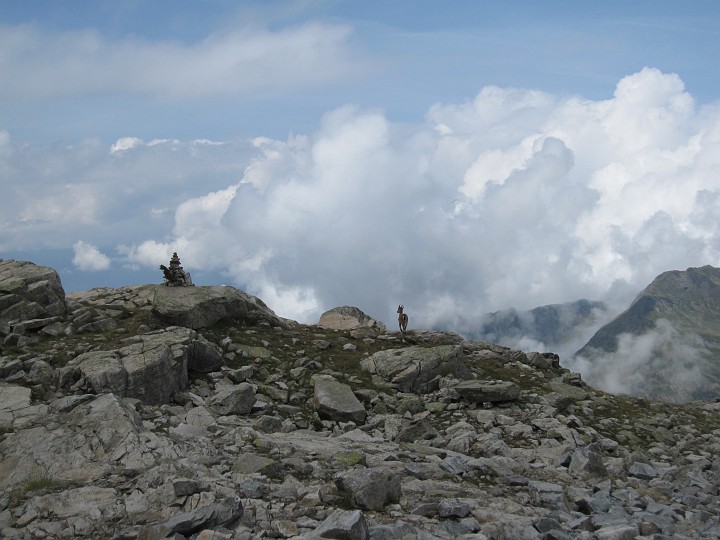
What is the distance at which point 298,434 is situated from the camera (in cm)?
2000

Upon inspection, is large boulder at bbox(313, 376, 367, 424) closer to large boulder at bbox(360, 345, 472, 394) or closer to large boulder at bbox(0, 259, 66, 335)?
large boulder at bbox(360, 345, 472, 394)

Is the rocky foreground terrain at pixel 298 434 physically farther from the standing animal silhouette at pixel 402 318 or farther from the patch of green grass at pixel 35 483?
the standing animal silhouette at pixel 402 318

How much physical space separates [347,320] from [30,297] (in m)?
19.2

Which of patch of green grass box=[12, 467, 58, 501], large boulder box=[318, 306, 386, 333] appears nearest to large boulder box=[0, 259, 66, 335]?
patch of green grass box=[12, 467, 58, 501]

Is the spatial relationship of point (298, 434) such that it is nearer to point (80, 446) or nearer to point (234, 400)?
point (234, 400)

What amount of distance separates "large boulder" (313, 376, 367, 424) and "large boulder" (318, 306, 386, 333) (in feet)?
40.5

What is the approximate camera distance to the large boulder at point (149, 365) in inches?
841

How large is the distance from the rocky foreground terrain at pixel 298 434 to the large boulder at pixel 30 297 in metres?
0.09

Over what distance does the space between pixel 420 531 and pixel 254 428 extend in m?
9.19

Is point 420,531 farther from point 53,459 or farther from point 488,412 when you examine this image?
point 488,412

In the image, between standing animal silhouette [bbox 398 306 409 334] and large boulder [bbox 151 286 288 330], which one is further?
standing animal silhouette [bbox 398 306 409 334]

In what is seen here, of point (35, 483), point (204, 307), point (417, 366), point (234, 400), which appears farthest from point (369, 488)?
point (204, 307)

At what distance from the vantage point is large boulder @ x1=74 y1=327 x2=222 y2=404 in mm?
21359

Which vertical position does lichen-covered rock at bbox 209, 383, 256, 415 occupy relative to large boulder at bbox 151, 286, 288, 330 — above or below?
below
